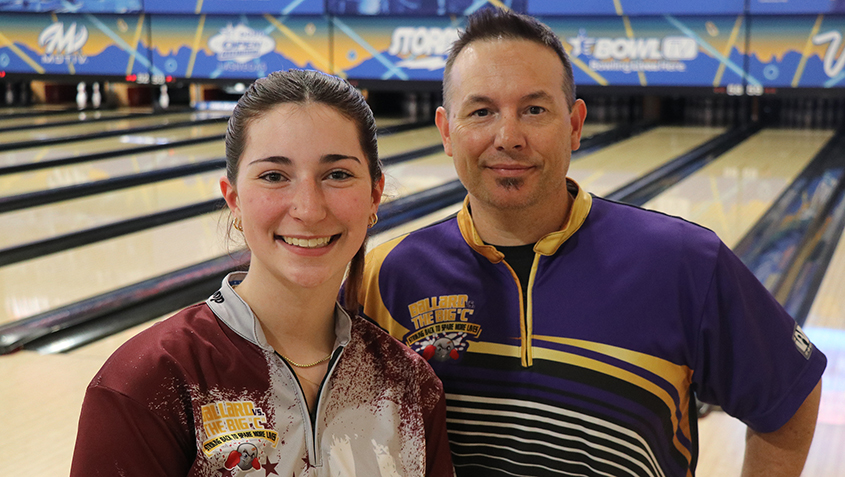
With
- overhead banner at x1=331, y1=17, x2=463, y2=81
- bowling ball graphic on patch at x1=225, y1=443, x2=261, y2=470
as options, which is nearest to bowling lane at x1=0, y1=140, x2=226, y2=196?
overhead banner at x1=331, y1=17, x2=463, y2=81

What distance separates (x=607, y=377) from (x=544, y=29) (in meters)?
0.54

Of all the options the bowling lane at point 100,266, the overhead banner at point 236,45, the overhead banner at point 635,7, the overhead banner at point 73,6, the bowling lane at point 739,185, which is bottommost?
the bowling lane at point 100,266

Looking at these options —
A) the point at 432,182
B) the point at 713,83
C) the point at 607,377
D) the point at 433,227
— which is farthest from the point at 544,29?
the point at 713,83

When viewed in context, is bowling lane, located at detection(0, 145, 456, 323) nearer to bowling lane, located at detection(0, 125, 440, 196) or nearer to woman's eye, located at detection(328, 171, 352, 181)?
bowling lane, located at detection(0, 125, 440, 196)

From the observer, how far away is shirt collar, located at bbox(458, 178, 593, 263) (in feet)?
4.13

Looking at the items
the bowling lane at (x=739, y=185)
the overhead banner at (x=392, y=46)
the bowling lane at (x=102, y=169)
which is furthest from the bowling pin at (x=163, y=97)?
the bowling lane at (x=739, y=185)

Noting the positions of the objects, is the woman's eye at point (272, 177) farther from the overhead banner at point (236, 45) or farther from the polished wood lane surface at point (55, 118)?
the polished wood lane surface at point (55, 118)

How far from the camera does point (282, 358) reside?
Result: 989mm

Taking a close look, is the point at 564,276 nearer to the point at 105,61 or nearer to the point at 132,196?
the point at 132,196

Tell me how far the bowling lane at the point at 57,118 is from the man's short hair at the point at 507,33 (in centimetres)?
634

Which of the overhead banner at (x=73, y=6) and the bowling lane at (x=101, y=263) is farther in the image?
the overhead banner at (x=73, y=6)

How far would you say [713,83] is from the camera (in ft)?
21.3

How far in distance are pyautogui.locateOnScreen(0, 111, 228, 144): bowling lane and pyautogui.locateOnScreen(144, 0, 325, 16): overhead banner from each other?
3.17ft

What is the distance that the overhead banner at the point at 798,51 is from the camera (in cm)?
611
